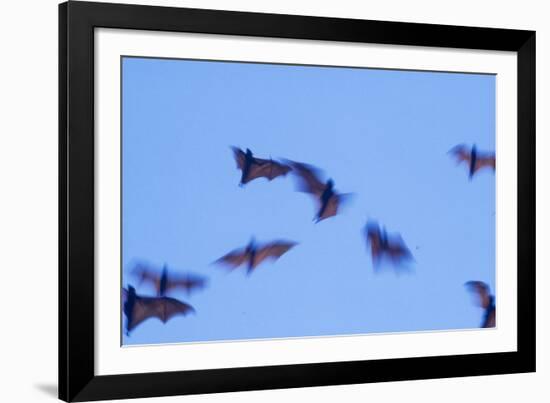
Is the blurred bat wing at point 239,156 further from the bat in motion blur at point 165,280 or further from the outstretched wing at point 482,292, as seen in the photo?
the outstretched wing at point 482,292

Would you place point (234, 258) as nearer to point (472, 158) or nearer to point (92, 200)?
point (92, 200)

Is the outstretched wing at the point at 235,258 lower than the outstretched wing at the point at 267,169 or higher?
lower

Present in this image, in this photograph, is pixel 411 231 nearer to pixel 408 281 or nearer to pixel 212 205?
pixel 408 281

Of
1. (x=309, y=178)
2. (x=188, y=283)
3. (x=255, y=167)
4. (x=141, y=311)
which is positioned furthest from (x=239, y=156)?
(x=141, y=311)

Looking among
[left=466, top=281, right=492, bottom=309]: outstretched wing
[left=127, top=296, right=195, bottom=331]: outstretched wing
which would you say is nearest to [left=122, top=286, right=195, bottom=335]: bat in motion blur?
[left=127, top=296, right=195, bottom=331]: outstretched wing

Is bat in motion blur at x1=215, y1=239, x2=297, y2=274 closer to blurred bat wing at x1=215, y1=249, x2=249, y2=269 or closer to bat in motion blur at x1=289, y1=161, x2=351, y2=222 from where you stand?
blurred bat wing at x1=215, y1=249, x2=249, y2=269

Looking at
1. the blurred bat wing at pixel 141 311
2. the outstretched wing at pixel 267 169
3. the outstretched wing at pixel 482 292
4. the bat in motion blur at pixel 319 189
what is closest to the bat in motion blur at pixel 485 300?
the outstretched wing at pixel 482 292
